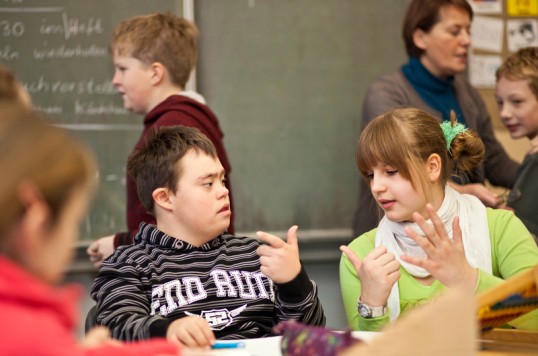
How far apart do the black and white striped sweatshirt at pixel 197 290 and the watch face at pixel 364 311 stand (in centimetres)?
10

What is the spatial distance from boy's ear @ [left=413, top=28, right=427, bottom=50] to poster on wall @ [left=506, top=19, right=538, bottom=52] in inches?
29.8

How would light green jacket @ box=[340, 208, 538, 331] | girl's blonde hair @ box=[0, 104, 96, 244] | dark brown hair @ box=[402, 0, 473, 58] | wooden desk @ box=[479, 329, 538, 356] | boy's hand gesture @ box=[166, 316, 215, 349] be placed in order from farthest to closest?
dark brown hair @ box=[402, 0, 473, 58] → light green jacket @ box=[340, 208, 538, 331] → boy's hand gesture @ box=[166, 316, 215, 349] → wooden desk @ box=[479, 329, 538, 356] → girl's blonde hair @ box=[0, 104, 96, 244]

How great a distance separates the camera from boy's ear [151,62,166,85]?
3021mm

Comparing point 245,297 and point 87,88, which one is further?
point 87,88

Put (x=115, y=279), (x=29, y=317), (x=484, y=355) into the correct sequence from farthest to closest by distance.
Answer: (x=115, y=279) → (x=484, y=355) → (x=29, y=317)

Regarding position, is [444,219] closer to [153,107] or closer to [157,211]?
[157,211]

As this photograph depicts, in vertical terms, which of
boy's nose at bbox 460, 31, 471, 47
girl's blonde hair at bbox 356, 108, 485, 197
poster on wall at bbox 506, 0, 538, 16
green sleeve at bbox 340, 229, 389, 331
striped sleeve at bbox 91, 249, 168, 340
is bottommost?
green sleeve at bbox 340, 229, 389, 331

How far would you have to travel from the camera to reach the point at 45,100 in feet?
11.9

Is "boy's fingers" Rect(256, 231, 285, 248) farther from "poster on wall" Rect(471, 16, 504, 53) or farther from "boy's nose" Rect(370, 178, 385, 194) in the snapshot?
"poster on wall" Rect(471, 16, 504, 53)

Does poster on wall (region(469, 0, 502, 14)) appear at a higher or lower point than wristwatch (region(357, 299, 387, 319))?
higher

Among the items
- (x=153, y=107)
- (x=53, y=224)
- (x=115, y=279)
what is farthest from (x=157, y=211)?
(x=53, y=224)

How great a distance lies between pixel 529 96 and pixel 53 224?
2.69m

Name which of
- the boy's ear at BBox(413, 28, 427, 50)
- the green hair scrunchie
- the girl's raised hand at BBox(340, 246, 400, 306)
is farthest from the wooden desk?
the boy's ear at BBox(413, 28, 427, 50)

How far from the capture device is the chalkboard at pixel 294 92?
3.75 m
